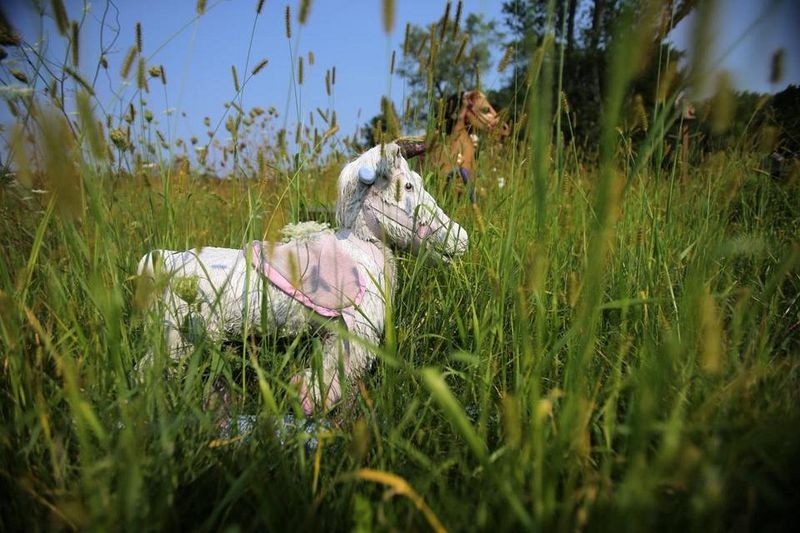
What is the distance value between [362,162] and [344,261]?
308 mm

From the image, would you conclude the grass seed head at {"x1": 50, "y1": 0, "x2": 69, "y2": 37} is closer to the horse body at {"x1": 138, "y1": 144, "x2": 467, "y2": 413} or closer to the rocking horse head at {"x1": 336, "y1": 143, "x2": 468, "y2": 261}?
the horse body at {"x1": 138, "y1": 144, "x2": 467, "y2": 413}

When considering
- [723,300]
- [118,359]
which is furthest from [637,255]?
[118,359]

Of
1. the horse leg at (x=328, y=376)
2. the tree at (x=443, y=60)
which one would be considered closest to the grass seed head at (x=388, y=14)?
the tree at (x=443, y=60)

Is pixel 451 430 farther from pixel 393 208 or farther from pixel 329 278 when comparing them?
pixel 393 208

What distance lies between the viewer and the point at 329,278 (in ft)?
3.72

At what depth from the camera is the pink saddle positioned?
3.58 ft

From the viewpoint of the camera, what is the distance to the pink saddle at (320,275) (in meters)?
1.09

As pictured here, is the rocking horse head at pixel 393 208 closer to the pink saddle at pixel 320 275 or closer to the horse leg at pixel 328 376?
the pink saddle at pixel 320 275

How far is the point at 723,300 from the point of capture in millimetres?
1173

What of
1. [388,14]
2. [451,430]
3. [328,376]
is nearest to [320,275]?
[328,376]

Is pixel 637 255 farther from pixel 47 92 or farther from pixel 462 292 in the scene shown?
pixel 47 92

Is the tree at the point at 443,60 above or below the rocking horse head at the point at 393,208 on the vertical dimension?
above

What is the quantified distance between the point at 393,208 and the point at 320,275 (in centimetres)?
29

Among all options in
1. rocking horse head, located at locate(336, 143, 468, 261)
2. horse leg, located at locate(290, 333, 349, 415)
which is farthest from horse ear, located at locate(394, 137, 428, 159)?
horse leg, located at locate(290, 333, 349, 415)
